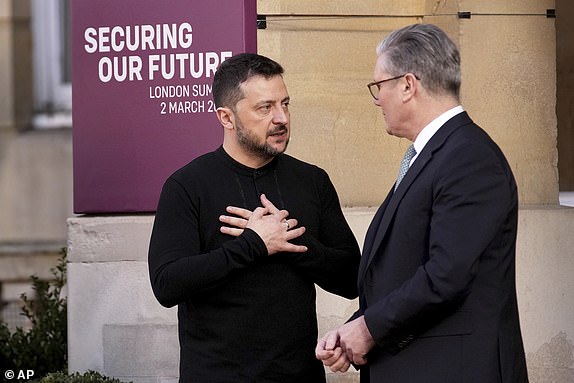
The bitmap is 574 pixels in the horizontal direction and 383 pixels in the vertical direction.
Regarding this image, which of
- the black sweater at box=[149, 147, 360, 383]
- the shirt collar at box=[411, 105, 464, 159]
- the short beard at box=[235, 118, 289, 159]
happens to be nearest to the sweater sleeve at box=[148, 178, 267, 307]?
the black sweater at box=[149, 147, 360, 383]

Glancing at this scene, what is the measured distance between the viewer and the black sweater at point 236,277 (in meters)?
3.88

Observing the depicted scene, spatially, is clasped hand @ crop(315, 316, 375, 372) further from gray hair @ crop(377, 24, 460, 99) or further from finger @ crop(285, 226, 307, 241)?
gray hair @ crop(377, 24, 460, 99)

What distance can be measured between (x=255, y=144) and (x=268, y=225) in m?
0.29

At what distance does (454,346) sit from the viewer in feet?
11.2

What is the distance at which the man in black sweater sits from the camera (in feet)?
12.8

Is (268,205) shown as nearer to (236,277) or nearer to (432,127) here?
(236,277)

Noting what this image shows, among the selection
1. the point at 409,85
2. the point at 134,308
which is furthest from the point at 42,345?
the point at 409,85

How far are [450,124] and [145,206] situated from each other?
9.56 feet

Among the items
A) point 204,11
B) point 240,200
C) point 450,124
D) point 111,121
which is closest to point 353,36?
point 204,11

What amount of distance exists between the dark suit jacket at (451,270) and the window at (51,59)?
748 centimetres

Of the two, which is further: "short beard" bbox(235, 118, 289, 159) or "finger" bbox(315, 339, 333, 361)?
"short beard" bbox(235, 118, 289, 159)

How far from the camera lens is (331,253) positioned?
4.05 m

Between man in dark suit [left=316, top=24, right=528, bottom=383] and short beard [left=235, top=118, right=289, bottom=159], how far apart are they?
0.52m

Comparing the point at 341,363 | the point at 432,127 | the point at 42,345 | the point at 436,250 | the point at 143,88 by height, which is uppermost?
the point at 143,88
